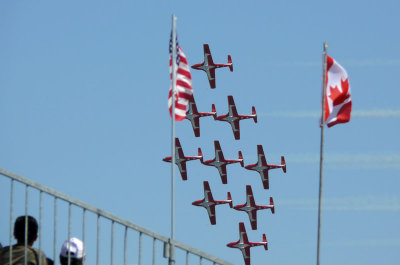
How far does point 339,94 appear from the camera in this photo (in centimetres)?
2856

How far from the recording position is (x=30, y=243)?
18.8 meters

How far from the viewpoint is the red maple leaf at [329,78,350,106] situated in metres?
28.5

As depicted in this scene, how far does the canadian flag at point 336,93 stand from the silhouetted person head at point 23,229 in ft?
37.9

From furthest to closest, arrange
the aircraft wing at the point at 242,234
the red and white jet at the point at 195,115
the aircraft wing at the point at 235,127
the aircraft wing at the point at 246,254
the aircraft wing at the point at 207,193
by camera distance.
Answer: the aircraft wing at the point at 242,234 → the aircraft wing at the point at 246,254 → the aircraft wing at the point at 207,193 → the aircraft wing at the point at 235,127 → the red and white jet at the point at 195,115

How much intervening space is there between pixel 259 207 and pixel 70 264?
123m

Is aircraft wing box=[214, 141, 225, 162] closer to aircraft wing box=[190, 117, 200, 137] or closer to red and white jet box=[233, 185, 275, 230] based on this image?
aircraft wing box=[190, 117, 200, 137]

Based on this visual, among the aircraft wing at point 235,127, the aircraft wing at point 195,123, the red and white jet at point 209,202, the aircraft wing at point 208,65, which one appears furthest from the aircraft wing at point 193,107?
the red and white jet at point 209,202

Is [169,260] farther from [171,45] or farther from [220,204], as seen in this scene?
[220,204]

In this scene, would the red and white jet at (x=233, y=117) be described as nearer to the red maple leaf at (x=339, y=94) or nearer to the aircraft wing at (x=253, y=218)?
the aircraft wing at (x=253, y=218)

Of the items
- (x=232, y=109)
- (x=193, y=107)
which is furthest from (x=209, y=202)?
(x=193, y=107)

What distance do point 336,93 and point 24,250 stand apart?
39.7 ft

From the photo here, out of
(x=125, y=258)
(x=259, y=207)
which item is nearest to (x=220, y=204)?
(x=259, y=207)

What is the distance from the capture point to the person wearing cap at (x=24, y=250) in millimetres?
18609

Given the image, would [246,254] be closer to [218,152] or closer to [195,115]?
[218,152]
